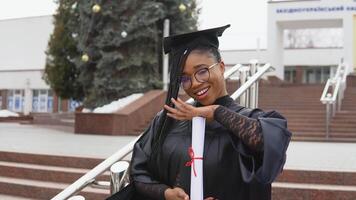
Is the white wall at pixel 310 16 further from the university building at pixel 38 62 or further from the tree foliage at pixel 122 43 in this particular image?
the university building at pixel 38 62

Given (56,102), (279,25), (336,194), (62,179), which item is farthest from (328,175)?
(56,102)

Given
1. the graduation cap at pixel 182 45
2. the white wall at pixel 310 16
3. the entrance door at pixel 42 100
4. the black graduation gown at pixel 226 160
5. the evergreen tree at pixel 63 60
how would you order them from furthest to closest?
the entrance door at pixel 42 100 → the white wall at pixel 310 16 → the evergreen tree at pixel 63 60 → the graduation cap at pixel 182 45 → the black graduation gown at pixel 226 160

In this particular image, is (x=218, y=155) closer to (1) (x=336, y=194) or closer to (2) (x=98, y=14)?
(1) (x=336, y=194)

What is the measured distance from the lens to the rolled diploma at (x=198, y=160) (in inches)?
71.6

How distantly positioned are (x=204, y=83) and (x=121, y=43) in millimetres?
→ 12781

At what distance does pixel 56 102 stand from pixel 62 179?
110 ft

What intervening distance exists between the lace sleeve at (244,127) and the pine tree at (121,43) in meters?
12.5

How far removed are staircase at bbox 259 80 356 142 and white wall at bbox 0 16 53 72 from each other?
2458 cm

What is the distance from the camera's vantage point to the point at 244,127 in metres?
1.72

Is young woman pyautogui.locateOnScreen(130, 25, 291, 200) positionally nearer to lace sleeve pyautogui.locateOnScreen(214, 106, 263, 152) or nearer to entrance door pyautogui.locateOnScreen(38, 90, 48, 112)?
lace sleeve pyautogui.locateOnScreen(214, 106, 263, 152)

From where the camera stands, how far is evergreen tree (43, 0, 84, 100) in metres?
18.2

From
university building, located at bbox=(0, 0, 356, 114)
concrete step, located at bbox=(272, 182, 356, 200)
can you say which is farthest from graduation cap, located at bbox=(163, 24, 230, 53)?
university building, located at bbox=(0, 0, 356, 114)

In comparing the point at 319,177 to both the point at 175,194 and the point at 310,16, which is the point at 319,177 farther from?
the point at 310,16

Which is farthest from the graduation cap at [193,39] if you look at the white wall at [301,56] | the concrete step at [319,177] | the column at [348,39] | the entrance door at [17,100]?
the entrance door at [17,100]
